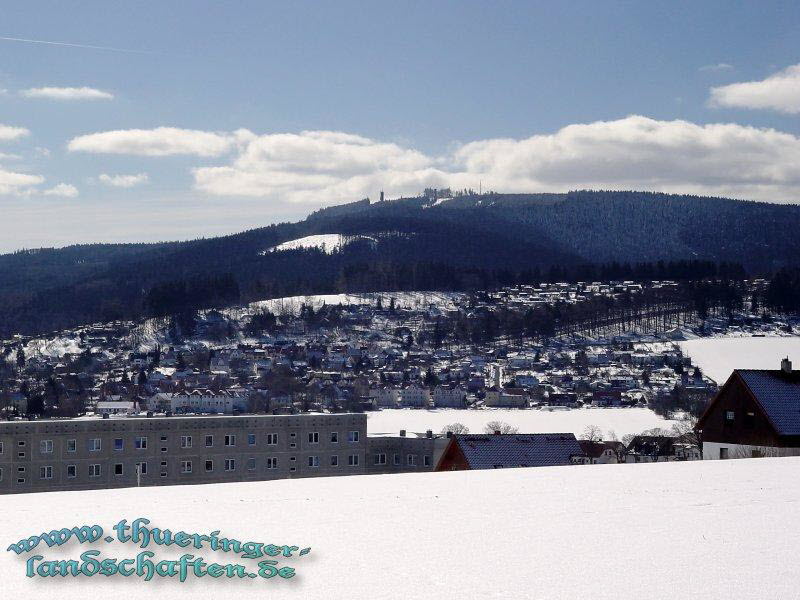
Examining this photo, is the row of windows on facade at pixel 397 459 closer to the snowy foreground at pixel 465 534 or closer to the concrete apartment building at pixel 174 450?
the concrete apartment building at pixel 174 450

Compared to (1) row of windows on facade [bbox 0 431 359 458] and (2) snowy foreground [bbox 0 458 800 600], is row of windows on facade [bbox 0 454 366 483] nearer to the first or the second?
(1) row of windows on facade [bbox 0 431 359 458]

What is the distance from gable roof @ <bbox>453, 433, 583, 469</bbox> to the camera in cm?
4400

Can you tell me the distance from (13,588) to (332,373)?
188 m

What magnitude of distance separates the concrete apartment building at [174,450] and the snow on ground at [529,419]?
3459 centimetres

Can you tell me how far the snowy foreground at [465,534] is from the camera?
11781mm

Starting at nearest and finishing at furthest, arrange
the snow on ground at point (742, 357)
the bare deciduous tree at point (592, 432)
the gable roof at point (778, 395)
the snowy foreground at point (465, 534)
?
1. the snowy foreground at point (465, 534)
2. the gable roof at point (778, 395)
3. the bare deciduous tree at point (592, 432)
4. the snow on ground at point (742, 357)

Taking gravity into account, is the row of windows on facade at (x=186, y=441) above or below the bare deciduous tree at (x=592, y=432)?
above

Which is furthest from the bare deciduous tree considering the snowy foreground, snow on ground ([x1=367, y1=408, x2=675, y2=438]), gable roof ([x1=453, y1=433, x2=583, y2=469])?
the snowy foreground

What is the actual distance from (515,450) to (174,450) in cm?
2690

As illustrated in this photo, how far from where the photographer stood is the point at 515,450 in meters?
47.4

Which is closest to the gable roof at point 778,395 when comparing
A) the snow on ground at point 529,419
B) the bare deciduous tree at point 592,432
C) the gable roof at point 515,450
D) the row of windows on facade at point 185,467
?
the gable roof at point 515,450

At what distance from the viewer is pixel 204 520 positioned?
1466 cm

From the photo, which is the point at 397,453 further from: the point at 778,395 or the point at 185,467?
the point at 778,395

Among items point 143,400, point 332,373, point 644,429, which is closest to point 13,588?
point 644,429
